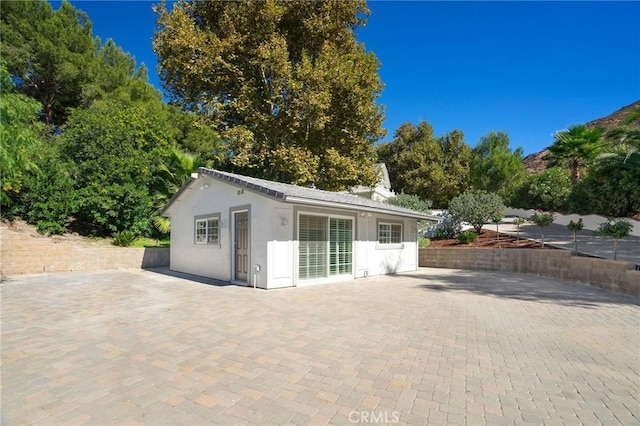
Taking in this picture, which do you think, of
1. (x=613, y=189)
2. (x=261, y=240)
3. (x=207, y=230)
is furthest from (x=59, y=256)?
(x=613, y=189)

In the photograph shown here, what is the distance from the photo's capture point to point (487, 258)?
15172mm

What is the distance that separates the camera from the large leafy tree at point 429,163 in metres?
33.1

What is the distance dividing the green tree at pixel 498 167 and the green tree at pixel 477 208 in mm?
15292

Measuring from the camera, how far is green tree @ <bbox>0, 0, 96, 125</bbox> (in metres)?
19.4

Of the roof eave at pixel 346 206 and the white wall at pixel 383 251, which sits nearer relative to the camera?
the roof eave at pixel 346 206

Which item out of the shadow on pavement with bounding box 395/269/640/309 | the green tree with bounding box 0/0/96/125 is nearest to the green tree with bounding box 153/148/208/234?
the green tree with bounding box 0/0/96/125

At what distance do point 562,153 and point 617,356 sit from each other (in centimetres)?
2364

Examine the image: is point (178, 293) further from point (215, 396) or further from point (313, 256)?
point (215, 396)

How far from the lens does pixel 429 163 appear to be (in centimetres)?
3416

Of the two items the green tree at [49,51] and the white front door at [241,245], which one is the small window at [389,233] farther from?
the green tree at [49,51]

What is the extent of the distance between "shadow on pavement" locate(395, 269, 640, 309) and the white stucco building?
7.95 feet

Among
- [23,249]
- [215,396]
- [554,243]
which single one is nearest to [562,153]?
[554,243]

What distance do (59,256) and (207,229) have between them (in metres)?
6.38

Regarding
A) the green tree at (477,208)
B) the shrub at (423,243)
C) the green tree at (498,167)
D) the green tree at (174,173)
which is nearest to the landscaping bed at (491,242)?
the shrub at (423,243)
